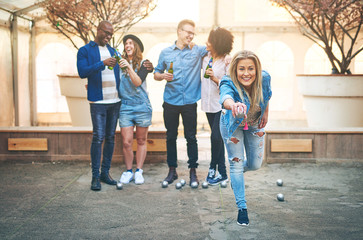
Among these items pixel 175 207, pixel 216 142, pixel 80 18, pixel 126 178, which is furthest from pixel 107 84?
pixel 80 18

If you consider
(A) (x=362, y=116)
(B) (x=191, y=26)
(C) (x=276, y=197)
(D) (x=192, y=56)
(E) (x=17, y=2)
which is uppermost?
(E) (x=17, y=2)

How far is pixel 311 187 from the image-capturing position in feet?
16.0

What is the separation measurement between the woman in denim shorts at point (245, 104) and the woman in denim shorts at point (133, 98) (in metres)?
1.64

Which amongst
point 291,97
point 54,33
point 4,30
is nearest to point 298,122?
point 291,97

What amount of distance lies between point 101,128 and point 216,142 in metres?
1.27

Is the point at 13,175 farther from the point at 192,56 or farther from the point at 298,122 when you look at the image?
the point at 298,122

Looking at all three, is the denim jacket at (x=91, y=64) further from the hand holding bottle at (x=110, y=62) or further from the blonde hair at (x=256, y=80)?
the blonde hair at (x=256, y=80)

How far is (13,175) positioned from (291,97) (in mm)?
7751

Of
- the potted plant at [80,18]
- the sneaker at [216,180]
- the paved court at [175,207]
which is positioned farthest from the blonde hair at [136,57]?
the potted plant at [80,18]

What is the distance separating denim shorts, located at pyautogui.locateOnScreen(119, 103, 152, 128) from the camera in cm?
509

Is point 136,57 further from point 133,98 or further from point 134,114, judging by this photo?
point 134,114

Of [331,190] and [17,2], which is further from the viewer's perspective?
[17,2]

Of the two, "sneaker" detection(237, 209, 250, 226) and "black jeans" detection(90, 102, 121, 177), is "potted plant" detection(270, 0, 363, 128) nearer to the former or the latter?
"black jeans" detection(90, 102, 121, 177)

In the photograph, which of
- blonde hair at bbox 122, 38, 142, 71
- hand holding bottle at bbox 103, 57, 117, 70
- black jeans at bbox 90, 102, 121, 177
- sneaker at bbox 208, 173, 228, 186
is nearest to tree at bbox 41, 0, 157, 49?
blonde hair at bbox 122, 38, 142, 71
